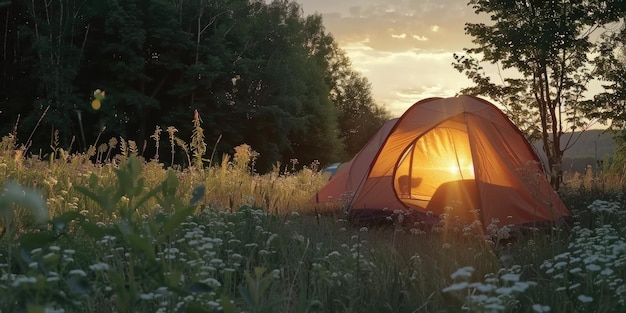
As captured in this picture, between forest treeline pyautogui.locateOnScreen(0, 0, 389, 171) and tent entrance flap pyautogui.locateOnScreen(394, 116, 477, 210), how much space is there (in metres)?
20.4

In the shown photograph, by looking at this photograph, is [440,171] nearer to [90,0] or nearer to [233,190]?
[233,190]

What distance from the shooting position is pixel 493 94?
51.1 feet

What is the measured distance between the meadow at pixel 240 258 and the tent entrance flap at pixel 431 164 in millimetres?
1695

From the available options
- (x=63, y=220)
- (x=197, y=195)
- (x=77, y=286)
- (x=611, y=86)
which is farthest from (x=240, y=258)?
(x=611, y=86)

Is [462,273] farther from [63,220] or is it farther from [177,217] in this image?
[63,220]

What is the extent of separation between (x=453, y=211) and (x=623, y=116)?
31.4 feet

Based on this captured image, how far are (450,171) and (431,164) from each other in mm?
353

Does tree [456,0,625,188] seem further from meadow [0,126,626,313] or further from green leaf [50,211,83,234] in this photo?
green leaf [50,211,83,234]

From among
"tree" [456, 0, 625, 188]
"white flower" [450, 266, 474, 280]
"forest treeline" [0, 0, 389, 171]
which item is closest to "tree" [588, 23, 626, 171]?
"tree" [456, 0, 625, 188]

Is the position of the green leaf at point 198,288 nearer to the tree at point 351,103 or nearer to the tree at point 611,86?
the tree at point 611,86

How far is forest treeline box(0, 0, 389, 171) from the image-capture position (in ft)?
95.1

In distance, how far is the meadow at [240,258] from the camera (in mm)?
2135

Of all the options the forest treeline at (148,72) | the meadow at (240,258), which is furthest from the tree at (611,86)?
the forest treeline at (148,72)

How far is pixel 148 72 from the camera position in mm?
34312
